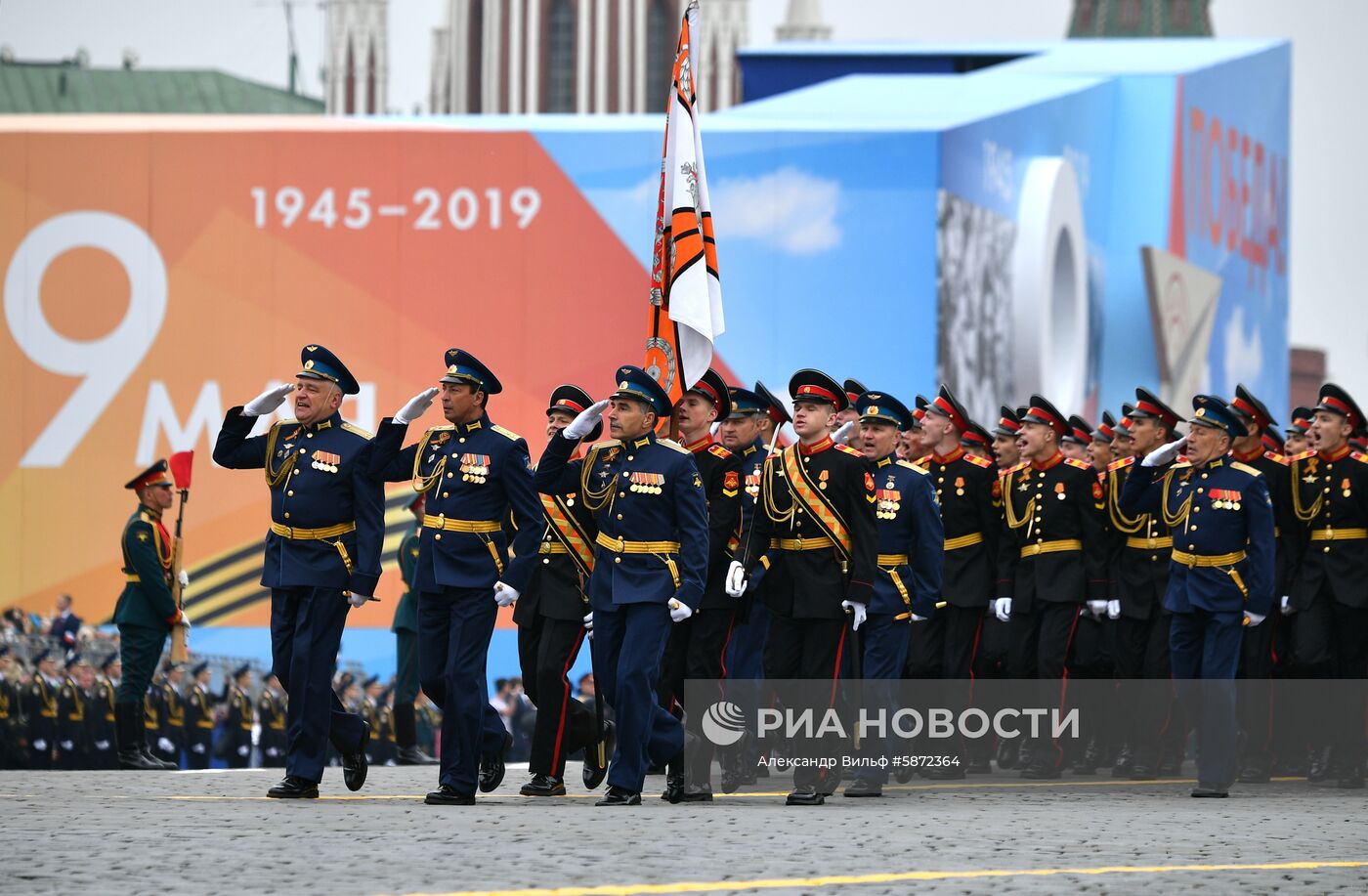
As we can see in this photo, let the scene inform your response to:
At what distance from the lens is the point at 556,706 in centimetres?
1097

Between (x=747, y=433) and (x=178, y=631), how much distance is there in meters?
3.96

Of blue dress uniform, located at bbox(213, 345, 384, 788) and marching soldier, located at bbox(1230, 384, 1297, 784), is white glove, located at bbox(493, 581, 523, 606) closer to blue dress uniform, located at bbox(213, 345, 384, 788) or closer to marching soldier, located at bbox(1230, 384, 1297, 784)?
blue dress uniform, located at bbox(213, 345, 384, 788)

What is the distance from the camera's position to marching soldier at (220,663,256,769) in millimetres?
20984

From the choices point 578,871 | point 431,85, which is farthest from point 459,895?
point 431,85

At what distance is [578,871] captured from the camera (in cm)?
768

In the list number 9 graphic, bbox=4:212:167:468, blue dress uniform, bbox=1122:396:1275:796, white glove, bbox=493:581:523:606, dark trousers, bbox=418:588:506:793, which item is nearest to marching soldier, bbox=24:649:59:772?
number 9 graphic, bbox=4:212:167:468

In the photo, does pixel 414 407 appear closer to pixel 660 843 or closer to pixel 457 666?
pixel 457 666

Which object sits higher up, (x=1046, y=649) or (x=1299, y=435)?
(x=1299, y=435)

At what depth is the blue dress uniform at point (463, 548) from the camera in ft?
33.7

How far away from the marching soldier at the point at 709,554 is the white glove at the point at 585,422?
1.31 metres

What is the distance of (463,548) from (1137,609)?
522 cm

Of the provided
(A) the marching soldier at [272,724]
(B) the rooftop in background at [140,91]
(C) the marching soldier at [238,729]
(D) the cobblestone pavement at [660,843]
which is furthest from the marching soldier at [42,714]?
(B) the rooftop in background at [140,91]

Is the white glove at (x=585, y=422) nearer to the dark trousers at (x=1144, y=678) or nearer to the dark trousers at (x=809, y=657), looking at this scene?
the dark trousers at (x=809, y=657)

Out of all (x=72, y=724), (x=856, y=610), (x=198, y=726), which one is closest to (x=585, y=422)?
(x=856, y=610)
